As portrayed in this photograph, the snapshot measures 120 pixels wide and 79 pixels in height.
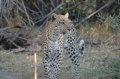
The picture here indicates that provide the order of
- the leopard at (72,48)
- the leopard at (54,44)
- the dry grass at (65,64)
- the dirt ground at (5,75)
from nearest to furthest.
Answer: the dry grass at (65,64) < the leopard at (54,44) < the dirt ground at (5,75) < the leopard at (72,48)

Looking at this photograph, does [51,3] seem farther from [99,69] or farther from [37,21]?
[99,69]

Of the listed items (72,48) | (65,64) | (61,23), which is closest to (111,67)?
(61,23)

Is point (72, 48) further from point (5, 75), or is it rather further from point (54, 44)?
point (5, 75)

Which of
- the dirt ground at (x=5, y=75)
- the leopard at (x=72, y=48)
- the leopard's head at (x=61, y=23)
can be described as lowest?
the dirt ground at (x=5, y=75)

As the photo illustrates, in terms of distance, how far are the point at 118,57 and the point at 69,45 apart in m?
1.48

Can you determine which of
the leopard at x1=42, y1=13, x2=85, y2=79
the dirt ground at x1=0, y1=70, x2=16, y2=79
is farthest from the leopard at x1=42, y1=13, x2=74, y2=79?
the dirt ground at x1=0, y1=70, x2=16, y2=79

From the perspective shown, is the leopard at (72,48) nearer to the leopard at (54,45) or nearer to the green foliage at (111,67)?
the leopard at (54,45)

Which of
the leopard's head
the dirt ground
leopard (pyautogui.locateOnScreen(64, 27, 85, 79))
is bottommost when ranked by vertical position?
the dirt ground

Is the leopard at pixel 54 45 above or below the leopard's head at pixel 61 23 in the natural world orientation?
below

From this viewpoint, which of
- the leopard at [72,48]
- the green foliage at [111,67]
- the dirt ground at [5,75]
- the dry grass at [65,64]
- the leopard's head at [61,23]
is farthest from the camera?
the leopard at [72,48]

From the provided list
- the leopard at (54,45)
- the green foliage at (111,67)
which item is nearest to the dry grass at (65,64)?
the green foliage at (111,67)

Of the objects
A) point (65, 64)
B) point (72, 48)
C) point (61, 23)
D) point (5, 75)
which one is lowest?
point (5, 75)

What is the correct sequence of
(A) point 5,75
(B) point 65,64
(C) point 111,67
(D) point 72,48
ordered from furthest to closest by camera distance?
(B) point 65,64 < (D) point 72,48 < (A) point 5,75 < (C) point 111,67

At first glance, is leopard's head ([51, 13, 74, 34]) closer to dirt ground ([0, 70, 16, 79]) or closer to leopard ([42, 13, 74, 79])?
leopard ([42, 13, 74, 79])
